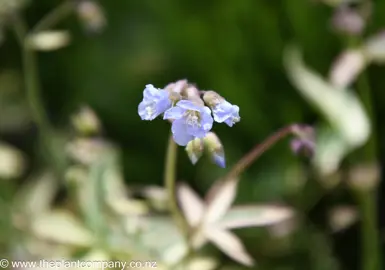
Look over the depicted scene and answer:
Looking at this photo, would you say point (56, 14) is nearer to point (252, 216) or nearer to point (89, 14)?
point (89, 14)

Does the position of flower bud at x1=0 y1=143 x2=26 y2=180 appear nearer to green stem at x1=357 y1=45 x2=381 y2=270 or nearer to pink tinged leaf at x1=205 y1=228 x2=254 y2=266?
pink tinged leaf at x1=205 y1=228 x2=254 y2=266

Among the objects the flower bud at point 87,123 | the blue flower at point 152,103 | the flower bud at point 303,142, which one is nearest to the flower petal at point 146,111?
the blue flower at point 152,103

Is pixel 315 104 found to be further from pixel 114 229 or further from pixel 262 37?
pixel 114 229

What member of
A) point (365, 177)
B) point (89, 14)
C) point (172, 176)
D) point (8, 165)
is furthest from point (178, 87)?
point (8, 165)

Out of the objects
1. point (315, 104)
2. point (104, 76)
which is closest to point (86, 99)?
point (104, 76)

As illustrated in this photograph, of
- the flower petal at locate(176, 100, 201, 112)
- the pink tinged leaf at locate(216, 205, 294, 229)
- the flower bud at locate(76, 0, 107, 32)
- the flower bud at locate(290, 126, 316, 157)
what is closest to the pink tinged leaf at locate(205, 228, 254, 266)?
the pink tinged leaf at locate(216, 205, 294, 229)

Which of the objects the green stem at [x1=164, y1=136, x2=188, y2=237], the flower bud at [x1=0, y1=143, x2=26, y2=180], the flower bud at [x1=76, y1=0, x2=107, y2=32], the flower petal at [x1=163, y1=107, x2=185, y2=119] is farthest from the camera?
the flower bud at [x1=0, y1=143, x2=26, y2=180]
